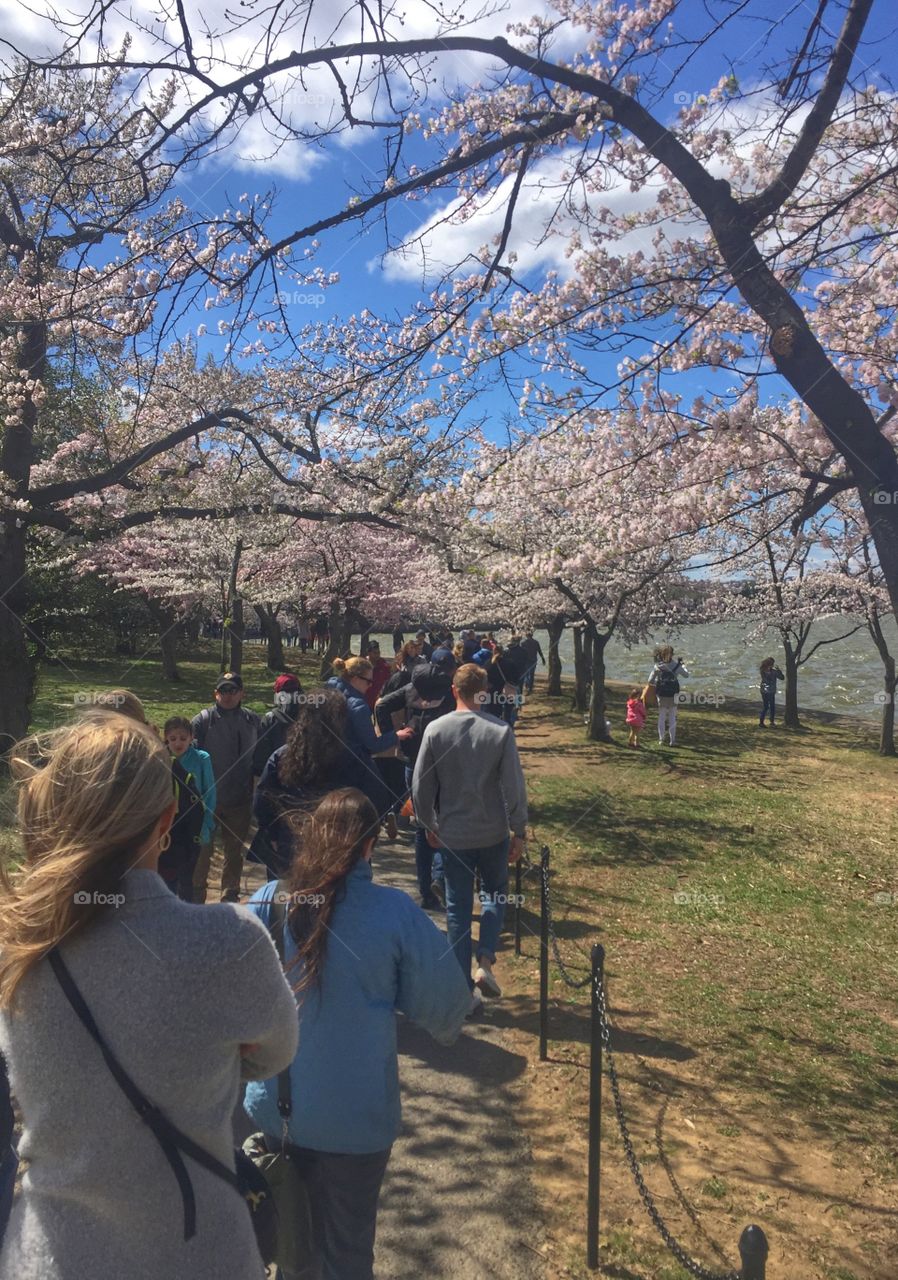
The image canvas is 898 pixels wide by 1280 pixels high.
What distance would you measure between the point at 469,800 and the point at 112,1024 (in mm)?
3744

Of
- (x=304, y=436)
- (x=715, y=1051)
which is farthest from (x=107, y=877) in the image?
(x=304, y=436)

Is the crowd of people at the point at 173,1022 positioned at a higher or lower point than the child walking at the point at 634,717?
higher

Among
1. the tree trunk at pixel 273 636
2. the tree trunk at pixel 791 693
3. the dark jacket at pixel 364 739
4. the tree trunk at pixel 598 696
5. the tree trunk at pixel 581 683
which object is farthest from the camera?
the tree trunk at pixel 273 636

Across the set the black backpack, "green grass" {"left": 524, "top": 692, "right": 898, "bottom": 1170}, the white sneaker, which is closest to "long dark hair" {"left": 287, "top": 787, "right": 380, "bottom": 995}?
the white sneaker

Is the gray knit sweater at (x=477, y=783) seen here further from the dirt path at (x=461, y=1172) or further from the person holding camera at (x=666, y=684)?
the person holding camera at (x=666, y=684)

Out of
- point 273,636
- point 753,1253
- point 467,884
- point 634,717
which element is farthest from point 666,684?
point 273,636

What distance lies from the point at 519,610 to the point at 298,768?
2036cm

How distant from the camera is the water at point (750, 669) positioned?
35.5m

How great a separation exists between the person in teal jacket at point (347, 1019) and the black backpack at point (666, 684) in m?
16.0

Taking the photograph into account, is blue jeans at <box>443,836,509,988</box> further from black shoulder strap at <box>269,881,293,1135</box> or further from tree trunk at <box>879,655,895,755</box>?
tree trunk at <box>879,655,895,755</box>

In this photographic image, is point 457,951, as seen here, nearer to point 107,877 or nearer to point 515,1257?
point 515,1257

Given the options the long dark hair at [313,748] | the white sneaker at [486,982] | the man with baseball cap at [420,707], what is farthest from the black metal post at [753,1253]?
the man with baseball cap at [420,707]

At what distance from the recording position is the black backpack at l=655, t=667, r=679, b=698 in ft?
58.6

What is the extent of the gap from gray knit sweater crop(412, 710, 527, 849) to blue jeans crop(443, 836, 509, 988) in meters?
0.10
